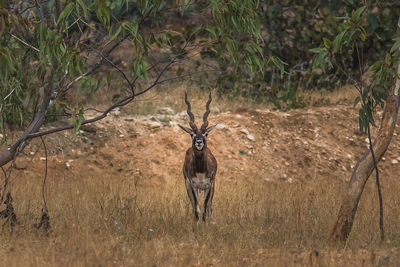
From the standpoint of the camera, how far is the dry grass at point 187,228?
641 centimetres

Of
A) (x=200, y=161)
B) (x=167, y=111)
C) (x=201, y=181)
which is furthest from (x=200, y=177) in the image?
(x=167, y=111)

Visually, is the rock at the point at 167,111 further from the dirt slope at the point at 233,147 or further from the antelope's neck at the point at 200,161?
the antelope's neck at the point at 200,161

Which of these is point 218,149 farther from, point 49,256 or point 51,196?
point 49,256

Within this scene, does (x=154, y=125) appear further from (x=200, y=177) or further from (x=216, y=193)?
(x=200, y=177)

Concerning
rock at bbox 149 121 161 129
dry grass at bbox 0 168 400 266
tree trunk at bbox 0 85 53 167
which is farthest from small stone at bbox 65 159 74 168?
tree trunk at bbox 0 85 53 167

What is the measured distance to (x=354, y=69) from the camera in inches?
690

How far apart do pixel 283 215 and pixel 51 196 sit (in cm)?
370

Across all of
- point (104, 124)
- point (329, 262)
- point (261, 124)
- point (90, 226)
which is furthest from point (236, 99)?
point (329, 262)

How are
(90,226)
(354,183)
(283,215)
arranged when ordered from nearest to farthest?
1. (354,183)
2. (90,226)
3. (283,215)

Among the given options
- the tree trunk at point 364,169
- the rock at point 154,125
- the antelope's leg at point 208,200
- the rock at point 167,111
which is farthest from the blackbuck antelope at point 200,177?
the rock at point 167,111

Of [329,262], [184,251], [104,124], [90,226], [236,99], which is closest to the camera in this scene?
[329,262]

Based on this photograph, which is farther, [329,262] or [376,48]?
[376,48]

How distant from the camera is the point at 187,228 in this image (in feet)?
26.3

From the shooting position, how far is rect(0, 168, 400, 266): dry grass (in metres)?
6.41
